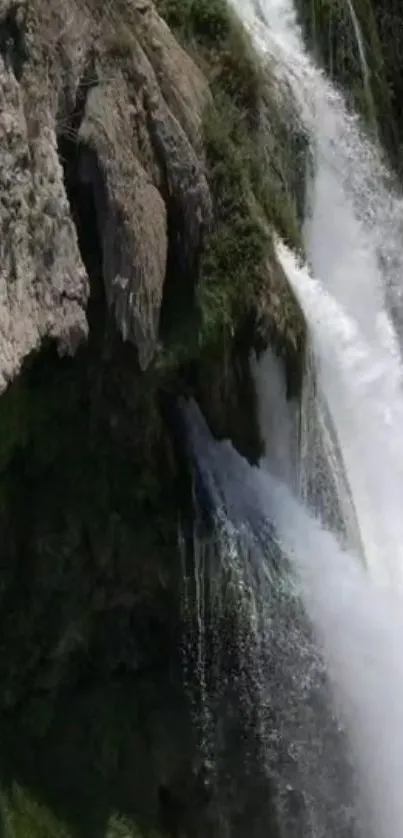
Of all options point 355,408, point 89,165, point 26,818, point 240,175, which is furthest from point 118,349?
point 26,818

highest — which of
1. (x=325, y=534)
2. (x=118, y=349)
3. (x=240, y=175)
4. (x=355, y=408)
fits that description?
(x=240, y=175)

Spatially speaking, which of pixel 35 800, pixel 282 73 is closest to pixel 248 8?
pixel 282 73

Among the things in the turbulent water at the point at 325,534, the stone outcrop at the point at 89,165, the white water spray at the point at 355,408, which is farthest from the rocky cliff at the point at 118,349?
the white water spray at the point at 355,408

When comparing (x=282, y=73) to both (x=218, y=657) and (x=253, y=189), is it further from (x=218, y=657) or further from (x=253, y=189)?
(x=218, y=657)

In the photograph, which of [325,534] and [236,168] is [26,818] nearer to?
[325,534]

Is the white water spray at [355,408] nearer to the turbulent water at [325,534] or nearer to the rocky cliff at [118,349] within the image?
the turbulent water at [325,534]
